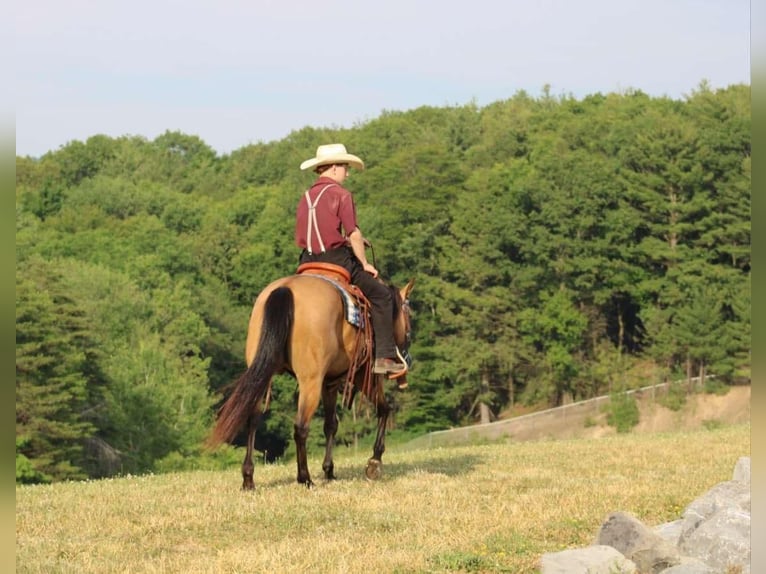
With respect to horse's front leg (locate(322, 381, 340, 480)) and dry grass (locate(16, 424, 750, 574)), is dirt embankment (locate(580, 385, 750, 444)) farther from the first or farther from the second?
horse's front leg (locate(322, 381, 340, 480))

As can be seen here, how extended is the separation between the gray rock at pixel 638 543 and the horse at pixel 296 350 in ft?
13.7

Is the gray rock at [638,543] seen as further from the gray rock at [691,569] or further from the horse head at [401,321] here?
the horse head at [401,321]

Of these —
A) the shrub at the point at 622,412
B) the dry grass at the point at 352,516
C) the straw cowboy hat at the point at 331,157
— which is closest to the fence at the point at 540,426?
the shrub at the point at 622,412

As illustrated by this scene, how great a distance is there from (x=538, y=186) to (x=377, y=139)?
29650 millimetres

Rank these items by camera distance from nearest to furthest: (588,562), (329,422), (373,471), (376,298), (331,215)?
(588,562), (331,215), (376,298), (373,471), (329,422)

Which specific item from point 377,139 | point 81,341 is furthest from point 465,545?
point 377,139

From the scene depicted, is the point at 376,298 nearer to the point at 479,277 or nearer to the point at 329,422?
the point at 329,422

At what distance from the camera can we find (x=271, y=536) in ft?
31.3

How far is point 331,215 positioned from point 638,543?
19.0 ft

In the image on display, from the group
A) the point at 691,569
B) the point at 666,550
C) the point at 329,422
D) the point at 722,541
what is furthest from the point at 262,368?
the point at 691,569

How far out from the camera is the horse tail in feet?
37.8

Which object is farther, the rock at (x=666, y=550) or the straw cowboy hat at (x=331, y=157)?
the straw cowboy hat at (x=331, y=157)

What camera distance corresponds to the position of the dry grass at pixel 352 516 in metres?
8.53

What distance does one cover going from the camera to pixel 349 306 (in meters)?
12.7
